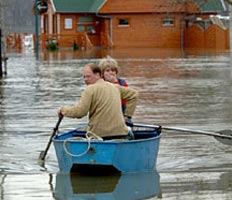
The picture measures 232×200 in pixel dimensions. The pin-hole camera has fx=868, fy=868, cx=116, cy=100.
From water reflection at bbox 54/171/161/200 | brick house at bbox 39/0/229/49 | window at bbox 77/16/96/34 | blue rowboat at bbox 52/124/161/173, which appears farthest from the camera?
window at bbox 77/16/96/34

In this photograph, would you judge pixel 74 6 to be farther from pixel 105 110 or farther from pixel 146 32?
pixel 105 110

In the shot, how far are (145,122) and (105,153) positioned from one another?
6.22 m

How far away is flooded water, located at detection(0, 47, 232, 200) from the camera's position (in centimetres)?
989

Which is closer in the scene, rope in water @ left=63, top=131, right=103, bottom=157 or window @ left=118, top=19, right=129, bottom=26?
rope in water @ left=63, top=131, right=103, bottom=157

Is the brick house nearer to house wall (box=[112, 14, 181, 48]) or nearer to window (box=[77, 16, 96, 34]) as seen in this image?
house wall (box=[112, 14, 181, 48])

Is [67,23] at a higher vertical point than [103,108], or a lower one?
higher

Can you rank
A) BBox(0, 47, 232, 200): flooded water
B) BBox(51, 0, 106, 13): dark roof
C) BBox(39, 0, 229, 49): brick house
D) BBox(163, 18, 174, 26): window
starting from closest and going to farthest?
BBox(0, 47, 232, 200): flooded water < BBox(39, 0, 229, 49): brick house < BBox(163, 18, 174, 26): window < BBox(51, 0, 106, 13): dark roof

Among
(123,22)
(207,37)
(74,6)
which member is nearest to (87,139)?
(207,37)

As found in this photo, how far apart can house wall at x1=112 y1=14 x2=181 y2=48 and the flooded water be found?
3611 centimetres

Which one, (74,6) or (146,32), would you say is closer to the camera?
(146,32)

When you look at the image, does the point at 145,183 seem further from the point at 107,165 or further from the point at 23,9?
the point at 23,9

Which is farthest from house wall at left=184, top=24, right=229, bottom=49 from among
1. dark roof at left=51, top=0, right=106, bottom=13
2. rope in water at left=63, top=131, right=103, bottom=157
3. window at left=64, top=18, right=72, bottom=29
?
rope in water at left=63, top=131, right=103, bottom=157

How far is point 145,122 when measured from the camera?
16.6 meters

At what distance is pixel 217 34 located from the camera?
6175 cm
